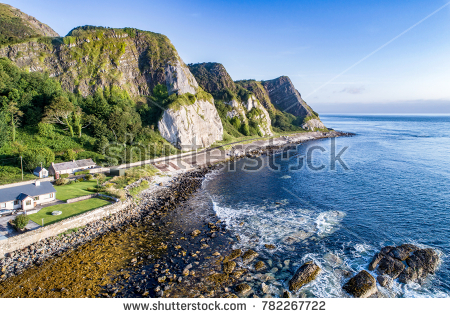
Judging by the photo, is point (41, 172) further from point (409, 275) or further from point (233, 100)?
point (233, 100)

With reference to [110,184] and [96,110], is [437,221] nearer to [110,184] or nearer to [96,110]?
[110,184]

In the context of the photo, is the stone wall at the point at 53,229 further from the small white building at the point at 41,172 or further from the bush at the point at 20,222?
the small white building at the point at 41,172

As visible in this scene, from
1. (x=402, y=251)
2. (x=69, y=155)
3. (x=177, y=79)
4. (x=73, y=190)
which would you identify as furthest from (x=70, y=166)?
(x=402, y=251)

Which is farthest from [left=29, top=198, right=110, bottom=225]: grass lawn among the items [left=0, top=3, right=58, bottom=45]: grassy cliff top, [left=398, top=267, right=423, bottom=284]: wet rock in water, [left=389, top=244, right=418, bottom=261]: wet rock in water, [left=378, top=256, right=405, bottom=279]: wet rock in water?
[left=0, top=3, right=58, bottom=45]: grassy cliff top

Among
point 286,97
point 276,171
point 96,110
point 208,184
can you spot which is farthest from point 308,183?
point 286,97

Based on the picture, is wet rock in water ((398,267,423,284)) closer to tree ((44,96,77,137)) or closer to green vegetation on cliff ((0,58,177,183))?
green vegetation on cliff ((0,58,177,183))

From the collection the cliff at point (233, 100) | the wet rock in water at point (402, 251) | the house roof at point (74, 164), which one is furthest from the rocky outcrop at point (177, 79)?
the wet rock in water at point (402, 251)
